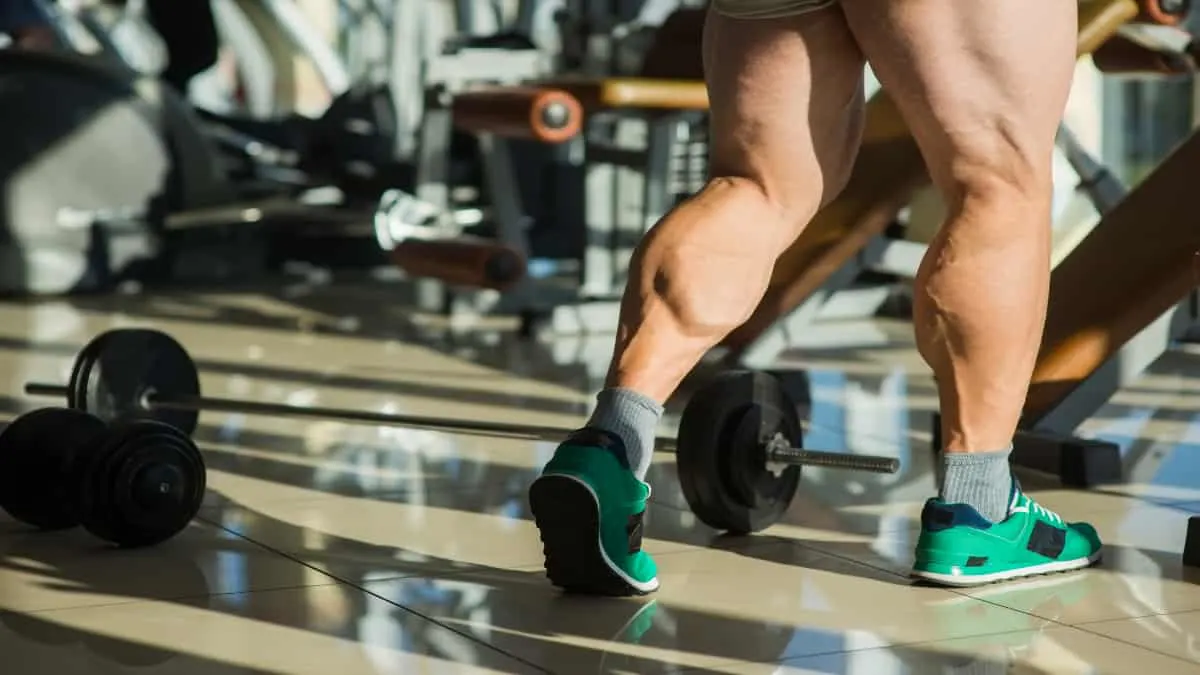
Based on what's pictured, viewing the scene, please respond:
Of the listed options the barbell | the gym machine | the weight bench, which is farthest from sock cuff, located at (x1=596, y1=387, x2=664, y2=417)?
the gym machine

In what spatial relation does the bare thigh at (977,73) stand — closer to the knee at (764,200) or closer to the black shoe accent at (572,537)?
the knee at (764,200)

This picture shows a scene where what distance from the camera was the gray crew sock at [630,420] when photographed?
168 cm

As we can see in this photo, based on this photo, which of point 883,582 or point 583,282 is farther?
point 583,282

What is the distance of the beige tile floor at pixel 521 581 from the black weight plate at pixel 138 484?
3 centimetres

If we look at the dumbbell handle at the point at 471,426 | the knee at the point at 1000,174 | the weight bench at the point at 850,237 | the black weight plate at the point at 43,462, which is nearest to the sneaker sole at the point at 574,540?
the dumbbell handle at the point at 471,426

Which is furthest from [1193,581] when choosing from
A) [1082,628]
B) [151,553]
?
[151,553]

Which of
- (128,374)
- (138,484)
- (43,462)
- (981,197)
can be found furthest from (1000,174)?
(128,374)

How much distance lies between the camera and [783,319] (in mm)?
3299

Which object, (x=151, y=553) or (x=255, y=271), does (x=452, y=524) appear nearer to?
(x=151, y=553)

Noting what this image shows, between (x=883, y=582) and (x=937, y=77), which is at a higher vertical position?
(x=937, y=77)

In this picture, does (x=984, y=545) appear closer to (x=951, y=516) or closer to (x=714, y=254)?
(x=951, y=516)

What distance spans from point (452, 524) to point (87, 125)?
3.60 metres

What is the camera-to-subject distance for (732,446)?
1.93m

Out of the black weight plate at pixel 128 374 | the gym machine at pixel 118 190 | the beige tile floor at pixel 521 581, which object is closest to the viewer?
the beige tile floor at pixel 521 581
